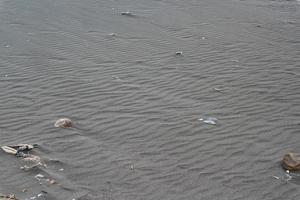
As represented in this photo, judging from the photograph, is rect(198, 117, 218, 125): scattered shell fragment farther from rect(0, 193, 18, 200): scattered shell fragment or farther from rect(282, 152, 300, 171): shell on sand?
rect(0, 193, 18, 200): scattered shell fragment

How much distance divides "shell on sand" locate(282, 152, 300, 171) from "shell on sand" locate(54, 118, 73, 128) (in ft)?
9.18

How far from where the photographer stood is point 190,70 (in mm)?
8320

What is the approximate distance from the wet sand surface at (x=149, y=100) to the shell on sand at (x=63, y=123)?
0.09 metres

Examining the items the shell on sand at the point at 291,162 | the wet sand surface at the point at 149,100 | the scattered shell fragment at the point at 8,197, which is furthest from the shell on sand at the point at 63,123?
the shell on sand at the point at 291,162

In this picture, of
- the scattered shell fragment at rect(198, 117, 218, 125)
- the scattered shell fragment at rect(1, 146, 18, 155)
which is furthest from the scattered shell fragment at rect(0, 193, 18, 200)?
the scattered shell fragment at rect(198, 117, 218, 125)

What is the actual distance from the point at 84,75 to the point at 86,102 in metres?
1.16

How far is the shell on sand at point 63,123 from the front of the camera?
19.9 feet

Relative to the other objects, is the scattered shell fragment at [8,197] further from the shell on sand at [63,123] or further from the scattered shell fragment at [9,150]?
the shell on sand at [63,123]

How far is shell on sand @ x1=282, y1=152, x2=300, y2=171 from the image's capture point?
5.16 m

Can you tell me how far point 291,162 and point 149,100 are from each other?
258 centimetres

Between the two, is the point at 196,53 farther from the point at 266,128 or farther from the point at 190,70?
the point at 266,128

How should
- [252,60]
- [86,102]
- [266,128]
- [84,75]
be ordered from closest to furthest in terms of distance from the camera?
[266,128], [86,102], [84,75], [252,60]

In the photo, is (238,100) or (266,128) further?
(238,100)

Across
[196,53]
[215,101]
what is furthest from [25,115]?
[196,53]
